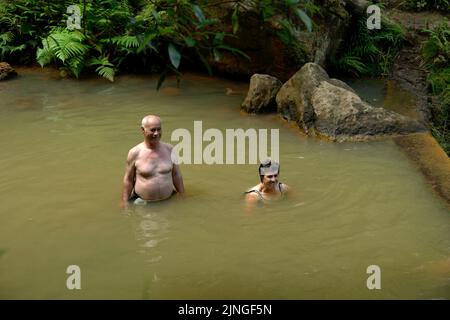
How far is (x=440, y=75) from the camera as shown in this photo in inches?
410

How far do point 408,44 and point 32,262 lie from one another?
9035mm

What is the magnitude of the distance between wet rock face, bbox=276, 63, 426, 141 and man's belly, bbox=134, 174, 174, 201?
2.84 m

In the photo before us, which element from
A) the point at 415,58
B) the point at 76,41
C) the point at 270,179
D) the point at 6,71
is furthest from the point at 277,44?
the point at 6,71

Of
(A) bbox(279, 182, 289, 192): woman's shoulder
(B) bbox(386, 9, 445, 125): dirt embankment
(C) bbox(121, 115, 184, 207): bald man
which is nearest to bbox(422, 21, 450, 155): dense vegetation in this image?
(B) bbox(386, 9, 445, 125): dirt embankment

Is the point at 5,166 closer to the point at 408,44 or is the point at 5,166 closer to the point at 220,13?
the point at 220,13

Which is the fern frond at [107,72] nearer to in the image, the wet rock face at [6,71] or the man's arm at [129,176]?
the wet rock face at [6,71]

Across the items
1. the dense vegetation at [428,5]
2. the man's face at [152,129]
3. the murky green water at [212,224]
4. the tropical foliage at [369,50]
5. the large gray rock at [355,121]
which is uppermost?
the dense vegetation at [428,5]

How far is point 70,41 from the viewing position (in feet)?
36.8

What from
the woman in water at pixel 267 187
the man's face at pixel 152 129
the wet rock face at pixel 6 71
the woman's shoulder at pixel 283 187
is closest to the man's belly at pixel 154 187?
the man's face at pixel 152 129

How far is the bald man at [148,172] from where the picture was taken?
6.50 metres

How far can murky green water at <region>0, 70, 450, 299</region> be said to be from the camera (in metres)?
5.05

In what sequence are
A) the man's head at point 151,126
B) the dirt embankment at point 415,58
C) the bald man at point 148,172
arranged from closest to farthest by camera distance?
the man's head at point 151,126
the bald man at point 148,172
the dirt embankment at point 415,58

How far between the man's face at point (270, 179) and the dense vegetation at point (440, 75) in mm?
3683

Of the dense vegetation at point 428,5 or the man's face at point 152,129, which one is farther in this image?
the dense vegetation at point 428,5
